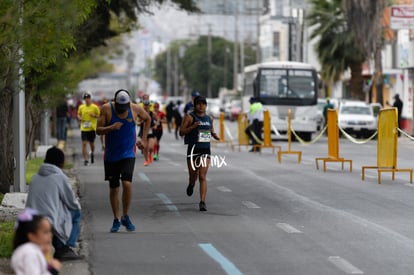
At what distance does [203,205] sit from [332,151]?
9985mm

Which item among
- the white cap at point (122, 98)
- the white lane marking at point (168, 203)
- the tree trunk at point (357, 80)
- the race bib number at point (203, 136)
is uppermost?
the tree trunk at point (357, 80)

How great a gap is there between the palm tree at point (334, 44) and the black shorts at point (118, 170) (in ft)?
166

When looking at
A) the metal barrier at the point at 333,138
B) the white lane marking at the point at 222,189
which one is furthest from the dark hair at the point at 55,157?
the metal barrier at the point at 333,138

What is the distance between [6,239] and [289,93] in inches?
1370

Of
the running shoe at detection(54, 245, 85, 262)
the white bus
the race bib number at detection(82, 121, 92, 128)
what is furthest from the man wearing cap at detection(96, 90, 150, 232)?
the white bus

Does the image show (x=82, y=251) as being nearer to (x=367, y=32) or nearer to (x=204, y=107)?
(x=204, y=107)

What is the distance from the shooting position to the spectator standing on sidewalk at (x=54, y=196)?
425 inches

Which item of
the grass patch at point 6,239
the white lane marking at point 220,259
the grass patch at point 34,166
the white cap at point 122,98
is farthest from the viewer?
the grass patch at point 34,166

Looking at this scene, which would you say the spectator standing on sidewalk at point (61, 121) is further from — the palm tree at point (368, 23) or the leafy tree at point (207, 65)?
the leafy tree at point (207, 65)

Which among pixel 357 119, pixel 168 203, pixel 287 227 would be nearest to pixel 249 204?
pixel 168 203

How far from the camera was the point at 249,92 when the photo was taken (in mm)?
51281

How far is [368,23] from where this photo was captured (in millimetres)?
54406

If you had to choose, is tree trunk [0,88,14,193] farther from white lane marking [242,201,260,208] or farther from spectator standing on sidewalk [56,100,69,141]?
spectator standing on sidewalk [56,100,69,141]

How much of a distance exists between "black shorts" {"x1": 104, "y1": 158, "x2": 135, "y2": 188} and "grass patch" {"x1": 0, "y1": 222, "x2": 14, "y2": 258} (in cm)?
136
